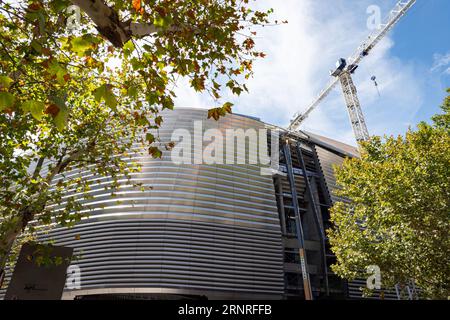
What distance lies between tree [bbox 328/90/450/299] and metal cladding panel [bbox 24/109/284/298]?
9203 millimetres

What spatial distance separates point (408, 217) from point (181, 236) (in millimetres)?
16312

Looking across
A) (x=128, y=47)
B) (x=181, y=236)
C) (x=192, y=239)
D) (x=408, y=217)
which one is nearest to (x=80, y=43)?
(x=128, y=47)

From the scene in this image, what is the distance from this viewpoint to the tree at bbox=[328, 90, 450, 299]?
13.0 metres

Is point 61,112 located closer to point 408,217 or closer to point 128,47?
point 128,47

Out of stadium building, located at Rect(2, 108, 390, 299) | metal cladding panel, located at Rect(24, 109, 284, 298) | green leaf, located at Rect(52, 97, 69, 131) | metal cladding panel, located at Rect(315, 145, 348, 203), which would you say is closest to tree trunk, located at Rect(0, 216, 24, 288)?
→ green leaf, located at Rect(52, 97, 69, 131)

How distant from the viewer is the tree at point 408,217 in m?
13.0

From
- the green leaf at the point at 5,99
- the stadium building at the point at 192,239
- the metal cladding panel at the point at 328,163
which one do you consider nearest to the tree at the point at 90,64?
the green leaf at the point at 5,99

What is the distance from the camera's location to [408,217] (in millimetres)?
13328

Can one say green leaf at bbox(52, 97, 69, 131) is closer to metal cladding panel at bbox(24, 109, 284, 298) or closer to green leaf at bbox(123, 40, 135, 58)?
green leaf at bbox(123, 40, 135, 58)

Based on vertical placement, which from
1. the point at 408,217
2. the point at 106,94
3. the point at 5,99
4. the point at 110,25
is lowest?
the point at 5,99

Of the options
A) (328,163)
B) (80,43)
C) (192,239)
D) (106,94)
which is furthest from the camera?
(328,163)

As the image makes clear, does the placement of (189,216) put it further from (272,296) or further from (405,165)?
(405,165)

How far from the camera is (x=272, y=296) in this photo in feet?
76.4

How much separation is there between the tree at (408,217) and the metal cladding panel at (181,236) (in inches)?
362
